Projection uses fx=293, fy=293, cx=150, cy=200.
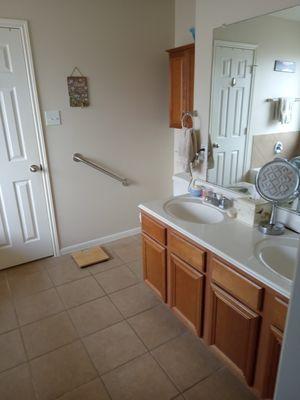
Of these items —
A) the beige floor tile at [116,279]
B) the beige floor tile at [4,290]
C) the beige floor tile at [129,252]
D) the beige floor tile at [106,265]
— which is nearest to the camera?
the beige floor tile at [4,290]

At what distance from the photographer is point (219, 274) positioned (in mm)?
1539

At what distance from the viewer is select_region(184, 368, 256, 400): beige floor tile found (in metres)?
1.59

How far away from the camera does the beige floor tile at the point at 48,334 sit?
192cm

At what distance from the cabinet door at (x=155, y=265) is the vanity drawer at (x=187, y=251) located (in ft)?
0.44

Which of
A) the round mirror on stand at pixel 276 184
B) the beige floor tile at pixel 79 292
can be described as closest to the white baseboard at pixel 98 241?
the beige floor tile at pixel 79 292

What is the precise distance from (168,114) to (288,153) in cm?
182

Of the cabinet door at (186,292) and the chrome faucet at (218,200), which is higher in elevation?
the chrome faucet at (218,200)

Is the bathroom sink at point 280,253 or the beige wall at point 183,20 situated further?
the beige wall at point 183,20

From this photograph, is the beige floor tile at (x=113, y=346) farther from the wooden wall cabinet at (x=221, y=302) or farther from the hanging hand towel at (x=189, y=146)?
the hanging hand towel at (x=189, y=146)

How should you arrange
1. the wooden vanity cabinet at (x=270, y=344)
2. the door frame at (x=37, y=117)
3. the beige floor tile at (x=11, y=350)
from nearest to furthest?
the wooden vanity cabinet at (x=270, y=344) < the beige floor tile at (x=11, y=350) < the door frame at (x=37, y=117)

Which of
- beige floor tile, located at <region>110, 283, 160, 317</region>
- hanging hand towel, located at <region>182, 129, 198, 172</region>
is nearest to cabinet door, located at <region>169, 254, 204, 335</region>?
beige floor tile, located at <region>110, 283, 160, 317</region>

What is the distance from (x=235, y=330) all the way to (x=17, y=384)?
1.27 m

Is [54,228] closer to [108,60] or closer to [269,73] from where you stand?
[108,60]

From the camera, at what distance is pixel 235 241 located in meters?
1.59
